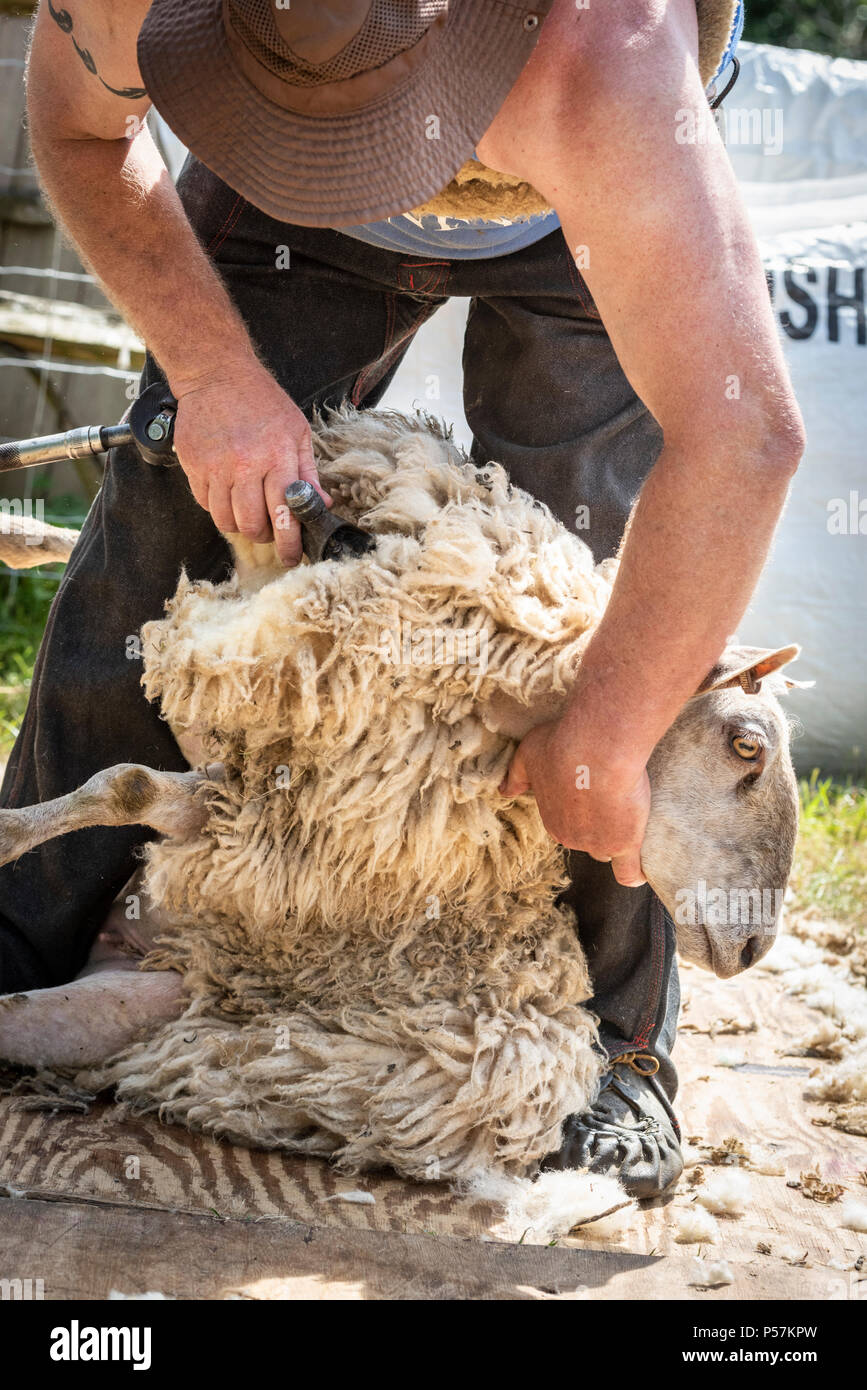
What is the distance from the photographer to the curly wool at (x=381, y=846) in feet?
6.49

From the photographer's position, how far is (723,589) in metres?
1.67

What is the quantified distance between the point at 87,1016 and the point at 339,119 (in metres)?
1.49

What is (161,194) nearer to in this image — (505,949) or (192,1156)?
(505,949)

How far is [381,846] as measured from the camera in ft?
6.77

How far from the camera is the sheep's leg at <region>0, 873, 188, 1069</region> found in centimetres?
216

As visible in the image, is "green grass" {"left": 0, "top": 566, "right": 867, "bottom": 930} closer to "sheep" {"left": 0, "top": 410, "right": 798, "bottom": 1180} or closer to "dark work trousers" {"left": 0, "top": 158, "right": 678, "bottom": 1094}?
"dark work trousers" {"left": 0, "top": 158, "right": 678, "bottom": 1094}

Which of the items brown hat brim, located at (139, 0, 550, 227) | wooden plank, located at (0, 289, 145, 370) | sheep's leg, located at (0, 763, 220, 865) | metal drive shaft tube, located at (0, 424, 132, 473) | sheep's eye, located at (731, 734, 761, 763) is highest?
wooden plank, located at (0, 289, 145, 370)

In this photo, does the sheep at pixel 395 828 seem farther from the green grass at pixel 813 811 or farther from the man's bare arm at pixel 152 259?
the green grass at pixel 813 811

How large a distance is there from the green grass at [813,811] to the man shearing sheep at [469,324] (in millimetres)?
1477

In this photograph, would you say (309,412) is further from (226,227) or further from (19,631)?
(19,631)

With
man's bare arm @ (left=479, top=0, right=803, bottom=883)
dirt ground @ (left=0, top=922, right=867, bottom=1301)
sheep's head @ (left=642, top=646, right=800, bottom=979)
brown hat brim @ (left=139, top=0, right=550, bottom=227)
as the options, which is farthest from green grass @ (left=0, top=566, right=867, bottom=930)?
brown hat brim @ (left=139, top=0, right=550, bottom=227)

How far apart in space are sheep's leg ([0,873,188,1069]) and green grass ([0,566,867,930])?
1767mm

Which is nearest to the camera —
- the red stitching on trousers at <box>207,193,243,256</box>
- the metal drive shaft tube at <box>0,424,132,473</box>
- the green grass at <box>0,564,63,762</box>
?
the metal drive shaft tube at <box>0,424,132,473</box>
